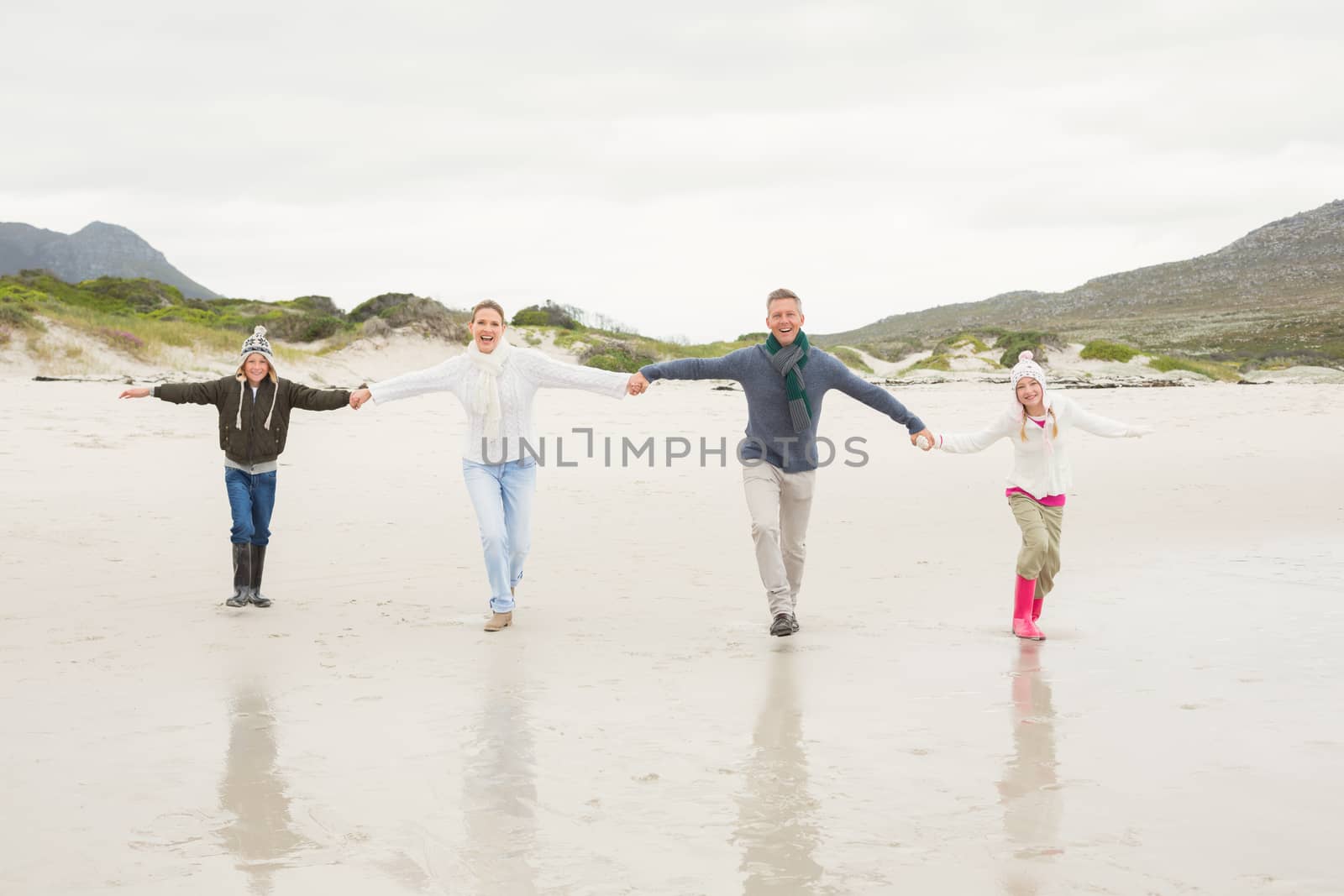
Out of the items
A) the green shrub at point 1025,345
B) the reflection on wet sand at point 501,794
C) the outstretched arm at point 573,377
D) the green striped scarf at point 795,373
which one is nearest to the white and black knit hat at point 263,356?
the outstretched arm at point 573,377

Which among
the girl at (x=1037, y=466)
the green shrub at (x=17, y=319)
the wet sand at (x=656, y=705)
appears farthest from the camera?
the green shrub at (x=17, y=319)

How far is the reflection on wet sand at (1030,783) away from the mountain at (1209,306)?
41.8 metres

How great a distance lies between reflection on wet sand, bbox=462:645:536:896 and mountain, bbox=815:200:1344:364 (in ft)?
139

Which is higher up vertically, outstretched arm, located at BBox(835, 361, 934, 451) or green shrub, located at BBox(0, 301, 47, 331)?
green shrub, located at BBox(0, 301, 47, 331)

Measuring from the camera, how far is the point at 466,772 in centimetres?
433

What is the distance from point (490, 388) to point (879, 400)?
2452 millimetres

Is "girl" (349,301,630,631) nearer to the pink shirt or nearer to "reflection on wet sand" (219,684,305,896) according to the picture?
"reflection on wet sand" (219,684,305,896)

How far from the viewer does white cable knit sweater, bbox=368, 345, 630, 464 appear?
24.0 ft

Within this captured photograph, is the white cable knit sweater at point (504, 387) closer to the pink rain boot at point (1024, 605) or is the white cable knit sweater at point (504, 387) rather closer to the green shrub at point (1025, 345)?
the pink rain boot at point (1024, 605)

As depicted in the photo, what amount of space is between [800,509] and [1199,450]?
417 inches

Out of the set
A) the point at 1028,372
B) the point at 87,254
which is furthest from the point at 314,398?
the point at 87,254

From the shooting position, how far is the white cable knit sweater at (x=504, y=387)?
24.0 feet

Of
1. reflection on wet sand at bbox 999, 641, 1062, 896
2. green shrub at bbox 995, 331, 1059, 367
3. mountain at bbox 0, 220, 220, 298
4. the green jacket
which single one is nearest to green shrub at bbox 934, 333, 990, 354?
green shrub at bbox 995, 331, 1059, 367

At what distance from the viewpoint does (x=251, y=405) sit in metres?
7.65
